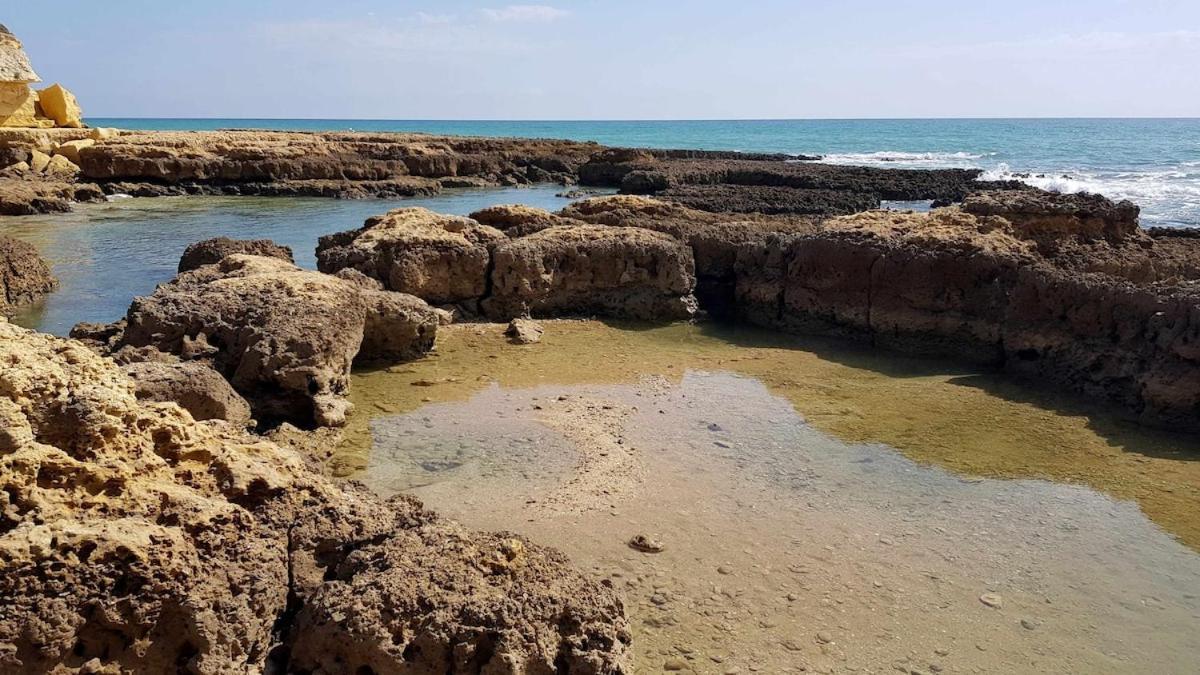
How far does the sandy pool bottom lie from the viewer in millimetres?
4473

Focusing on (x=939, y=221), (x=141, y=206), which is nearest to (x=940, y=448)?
(x=939, y=221)

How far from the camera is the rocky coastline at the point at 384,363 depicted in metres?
3.20

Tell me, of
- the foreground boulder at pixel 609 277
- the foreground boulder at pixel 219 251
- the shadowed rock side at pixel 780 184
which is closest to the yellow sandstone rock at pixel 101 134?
the shadowed rock side at pixel 780 184

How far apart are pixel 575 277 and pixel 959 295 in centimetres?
449

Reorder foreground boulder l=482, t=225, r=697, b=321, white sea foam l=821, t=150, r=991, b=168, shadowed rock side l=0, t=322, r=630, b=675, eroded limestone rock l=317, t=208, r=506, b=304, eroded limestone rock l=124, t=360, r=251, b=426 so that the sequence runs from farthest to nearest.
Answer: white sea foam l=821, t=150, r=991, b=168
foreground boulder l=482, t=225, r=697, b=321
eroded limestone rock l=317, t=208, r=506, b=304
eroded limestone rock l=124, t=360, r=251, b=426
shadowed rock side l=0, t=322, r=630, b=675

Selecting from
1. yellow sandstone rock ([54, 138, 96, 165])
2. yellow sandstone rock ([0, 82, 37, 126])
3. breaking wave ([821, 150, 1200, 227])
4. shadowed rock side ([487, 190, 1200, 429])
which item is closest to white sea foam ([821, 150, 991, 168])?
breaking wave ([821, 150, 1200, 227])

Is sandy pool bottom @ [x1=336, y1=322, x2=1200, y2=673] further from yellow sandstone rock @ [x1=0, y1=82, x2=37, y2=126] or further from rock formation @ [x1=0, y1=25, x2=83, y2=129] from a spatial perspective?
yellow sandstone rock @ [x1=0, y1=82, x2=37, y2=126]

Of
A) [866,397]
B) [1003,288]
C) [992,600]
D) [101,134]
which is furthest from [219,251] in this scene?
[101,134]

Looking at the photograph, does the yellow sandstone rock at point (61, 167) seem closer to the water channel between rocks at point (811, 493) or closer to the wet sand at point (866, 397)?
the water channel between rocks at point (811, 493)

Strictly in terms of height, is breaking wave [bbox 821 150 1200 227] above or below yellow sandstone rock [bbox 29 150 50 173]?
below

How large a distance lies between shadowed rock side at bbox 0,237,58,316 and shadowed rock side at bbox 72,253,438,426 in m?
4.45

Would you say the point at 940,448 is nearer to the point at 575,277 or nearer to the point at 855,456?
the point at 855,456

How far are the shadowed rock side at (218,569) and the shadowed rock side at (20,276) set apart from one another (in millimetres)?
9093

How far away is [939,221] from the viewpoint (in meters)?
10.7
